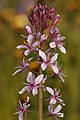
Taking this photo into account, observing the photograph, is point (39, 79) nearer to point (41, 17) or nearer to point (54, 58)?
point (54, 58)

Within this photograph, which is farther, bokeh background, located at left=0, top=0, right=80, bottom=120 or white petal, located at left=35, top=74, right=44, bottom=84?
bokeh background, located at left=0, top=0, right=80, bottom=120

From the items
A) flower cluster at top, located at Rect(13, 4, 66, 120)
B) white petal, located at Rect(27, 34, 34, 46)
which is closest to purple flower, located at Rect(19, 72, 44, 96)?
flower cluster at top, located at Rect(13, 4, 66, 120)

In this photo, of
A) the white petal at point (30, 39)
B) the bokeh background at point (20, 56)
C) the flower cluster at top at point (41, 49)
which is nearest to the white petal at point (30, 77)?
the flower cluster at top at point (41, 49)

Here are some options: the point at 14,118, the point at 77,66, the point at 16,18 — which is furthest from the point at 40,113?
the point at 16,18

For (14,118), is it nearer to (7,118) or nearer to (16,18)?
(7,118)

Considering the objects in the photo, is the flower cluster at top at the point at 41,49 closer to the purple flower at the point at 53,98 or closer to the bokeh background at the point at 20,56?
the purple flower at the point at 53,98

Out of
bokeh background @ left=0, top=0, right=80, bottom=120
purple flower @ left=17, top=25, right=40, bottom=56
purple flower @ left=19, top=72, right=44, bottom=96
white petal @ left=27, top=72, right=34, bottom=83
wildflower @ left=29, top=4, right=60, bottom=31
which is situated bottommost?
purple flower @ left=19, top=72, right=44, bottom=96

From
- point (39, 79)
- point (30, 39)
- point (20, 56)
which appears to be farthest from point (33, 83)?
point (20, 56)

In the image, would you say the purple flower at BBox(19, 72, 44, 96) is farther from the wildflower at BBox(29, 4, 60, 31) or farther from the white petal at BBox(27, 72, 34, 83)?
the wildflower at BBox(29, 4, 60, 31)
